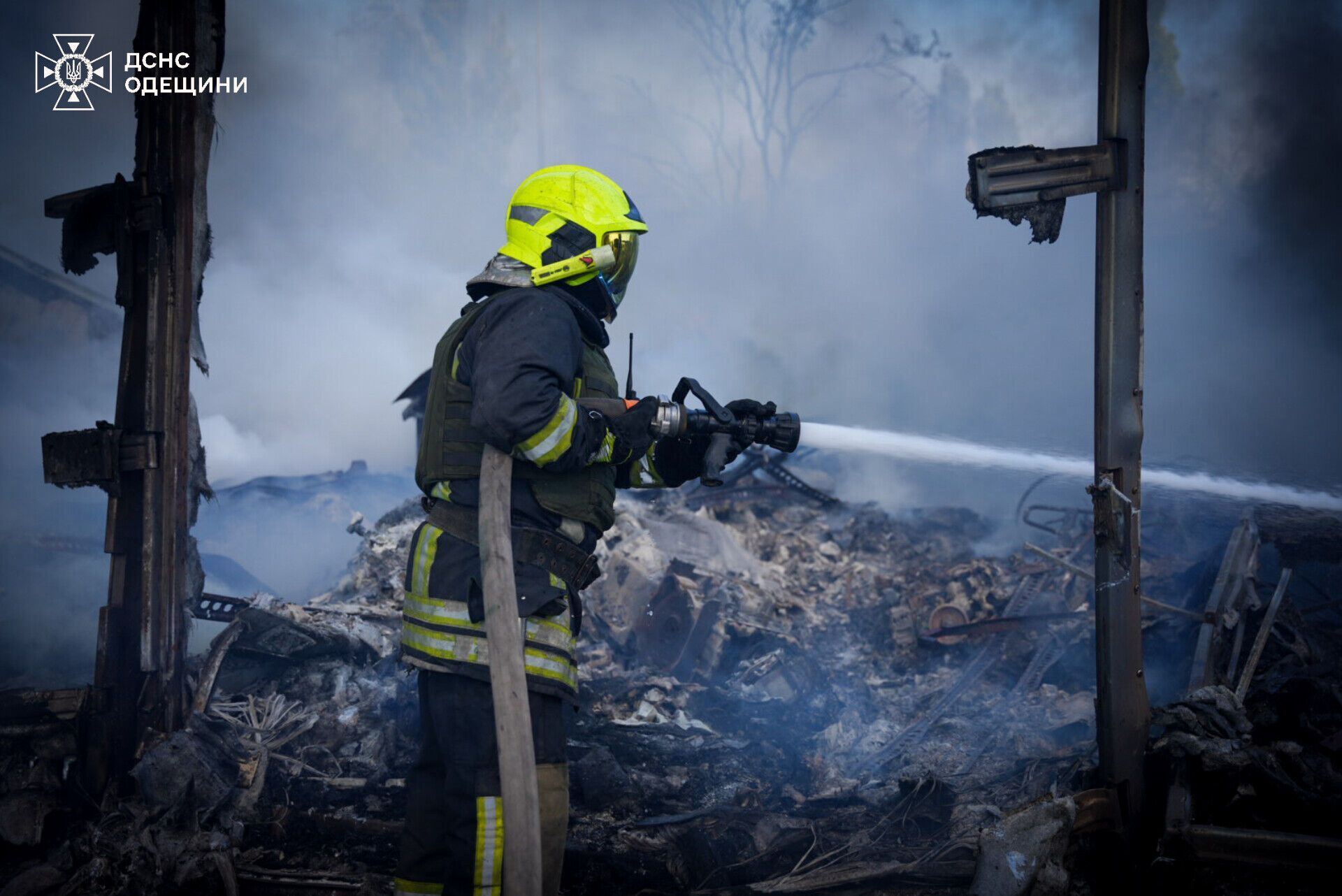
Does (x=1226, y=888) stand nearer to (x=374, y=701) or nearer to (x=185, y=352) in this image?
(x=374, y=701)

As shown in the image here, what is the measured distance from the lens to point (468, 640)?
2.29m

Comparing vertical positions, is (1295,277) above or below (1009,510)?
above

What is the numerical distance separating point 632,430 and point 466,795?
118cm

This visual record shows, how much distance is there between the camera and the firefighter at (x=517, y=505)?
221 centimetres

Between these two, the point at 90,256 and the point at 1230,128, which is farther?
the point at 1230,128

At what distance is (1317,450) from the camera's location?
32.4 feet

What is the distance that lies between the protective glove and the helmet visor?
1.32 feet

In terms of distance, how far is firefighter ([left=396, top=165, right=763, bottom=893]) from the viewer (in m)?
2.21

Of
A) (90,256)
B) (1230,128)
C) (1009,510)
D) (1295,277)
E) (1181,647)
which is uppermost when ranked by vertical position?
(1230,128)

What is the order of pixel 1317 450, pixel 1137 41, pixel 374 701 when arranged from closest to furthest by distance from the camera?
pixel 1137 41
pixel 374 701
pixel 1317 450

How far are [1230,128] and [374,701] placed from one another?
14.2 metres

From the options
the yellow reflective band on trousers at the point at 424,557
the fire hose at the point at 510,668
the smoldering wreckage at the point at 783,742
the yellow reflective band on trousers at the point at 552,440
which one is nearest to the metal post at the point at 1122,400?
the smoldering wreckage at the point at 783,742

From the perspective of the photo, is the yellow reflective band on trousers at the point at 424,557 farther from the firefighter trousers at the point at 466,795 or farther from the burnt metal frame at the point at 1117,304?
the burnt metal frame at the point at 1117,304

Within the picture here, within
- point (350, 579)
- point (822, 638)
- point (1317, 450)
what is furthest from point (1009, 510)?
point (350, 579)
